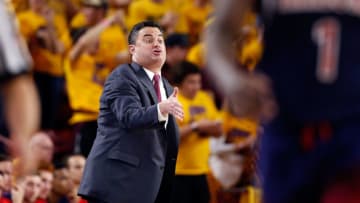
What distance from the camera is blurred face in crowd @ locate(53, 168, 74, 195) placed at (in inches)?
397

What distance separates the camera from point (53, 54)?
38.1ft

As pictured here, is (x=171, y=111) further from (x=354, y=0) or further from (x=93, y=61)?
(x=93, y=61)

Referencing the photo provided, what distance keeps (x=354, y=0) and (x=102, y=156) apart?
3.57 meters

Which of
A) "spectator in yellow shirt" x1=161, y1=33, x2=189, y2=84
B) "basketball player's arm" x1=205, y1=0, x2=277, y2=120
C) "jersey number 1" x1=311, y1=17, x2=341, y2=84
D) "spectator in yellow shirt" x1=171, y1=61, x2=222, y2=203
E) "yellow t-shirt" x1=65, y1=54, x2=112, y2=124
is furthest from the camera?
"spectator in yellow shirt" x1=161, y1=33, x2=189, y2=84

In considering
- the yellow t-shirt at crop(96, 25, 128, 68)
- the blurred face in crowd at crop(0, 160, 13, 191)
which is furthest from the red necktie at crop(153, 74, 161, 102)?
the yellow t-shirt at crop(96, 25, 128, 68)

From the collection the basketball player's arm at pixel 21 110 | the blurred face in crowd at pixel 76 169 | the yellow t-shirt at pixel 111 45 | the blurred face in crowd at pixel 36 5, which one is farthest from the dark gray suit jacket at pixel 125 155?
the blurred face in crowd at pixel 36 5

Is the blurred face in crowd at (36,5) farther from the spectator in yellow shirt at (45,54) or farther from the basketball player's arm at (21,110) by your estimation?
the basketball player's arm at (21,110)

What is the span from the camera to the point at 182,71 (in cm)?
1022

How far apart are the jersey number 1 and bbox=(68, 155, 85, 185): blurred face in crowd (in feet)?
20.6

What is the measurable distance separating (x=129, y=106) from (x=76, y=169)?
3078 mm

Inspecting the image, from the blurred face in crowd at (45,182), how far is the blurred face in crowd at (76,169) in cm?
30

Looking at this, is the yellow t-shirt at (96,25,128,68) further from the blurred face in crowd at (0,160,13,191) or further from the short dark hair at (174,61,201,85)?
the blurred face in crowd at (0,160,13,191)

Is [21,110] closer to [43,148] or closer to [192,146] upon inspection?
Result: [192,146]

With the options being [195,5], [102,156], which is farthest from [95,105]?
[102,156]
